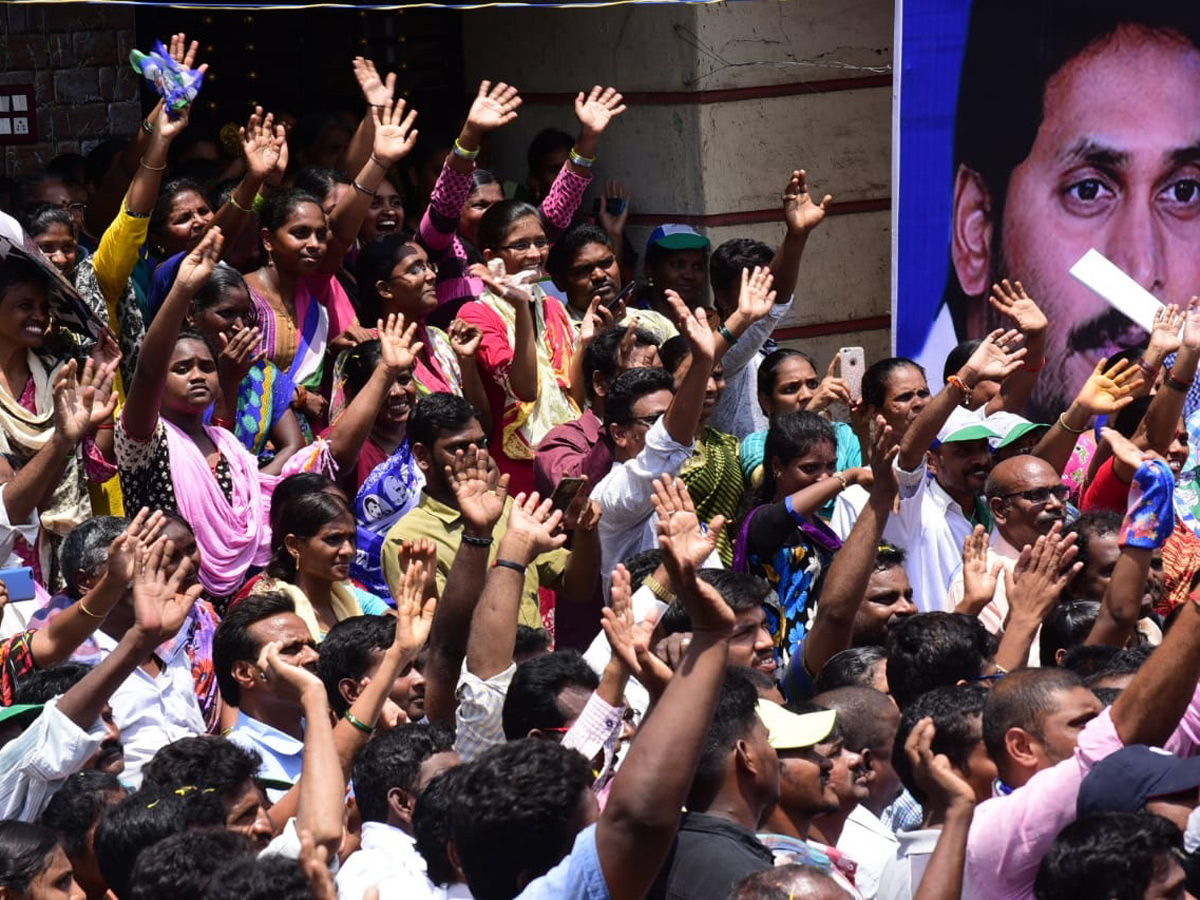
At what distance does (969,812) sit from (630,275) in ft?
18.8

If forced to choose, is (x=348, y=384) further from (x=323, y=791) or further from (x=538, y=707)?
(x=323, y=791)

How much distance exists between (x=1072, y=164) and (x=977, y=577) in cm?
315

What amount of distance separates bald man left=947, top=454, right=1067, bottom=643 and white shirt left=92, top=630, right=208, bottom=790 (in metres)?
2.50

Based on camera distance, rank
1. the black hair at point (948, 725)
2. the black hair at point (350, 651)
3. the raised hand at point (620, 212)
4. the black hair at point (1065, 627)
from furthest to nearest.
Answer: the raised hand at point (620, 212)
the black hair at point (1065, 627)
the black hair at point (350, 651)
the black hair at point (948, 725)

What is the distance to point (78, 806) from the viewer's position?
14.9 ft

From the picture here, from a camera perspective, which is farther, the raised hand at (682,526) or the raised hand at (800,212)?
the raised hand at (800,212)

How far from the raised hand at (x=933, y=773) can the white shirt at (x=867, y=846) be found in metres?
0.47

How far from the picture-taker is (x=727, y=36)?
30.3 feet

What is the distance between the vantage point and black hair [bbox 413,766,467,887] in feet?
13.4

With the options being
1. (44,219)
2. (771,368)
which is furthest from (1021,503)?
(44,219)

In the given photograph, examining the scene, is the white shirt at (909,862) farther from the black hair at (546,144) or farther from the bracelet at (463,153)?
the black hair at (546,144)

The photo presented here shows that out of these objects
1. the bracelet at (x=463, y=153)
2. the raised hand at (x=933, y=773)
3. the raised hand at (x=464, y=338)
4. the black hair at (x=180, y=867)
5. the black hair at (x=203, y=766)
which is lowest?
the black hair at (x=203, y=766)

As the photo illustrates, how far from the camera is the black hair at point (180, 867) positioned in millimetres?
3785

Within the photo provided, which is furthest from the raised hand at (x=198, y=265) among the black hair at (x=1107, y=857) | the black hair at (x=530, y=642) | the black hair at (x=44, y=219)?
the black hair at (x=1107, y=857)
